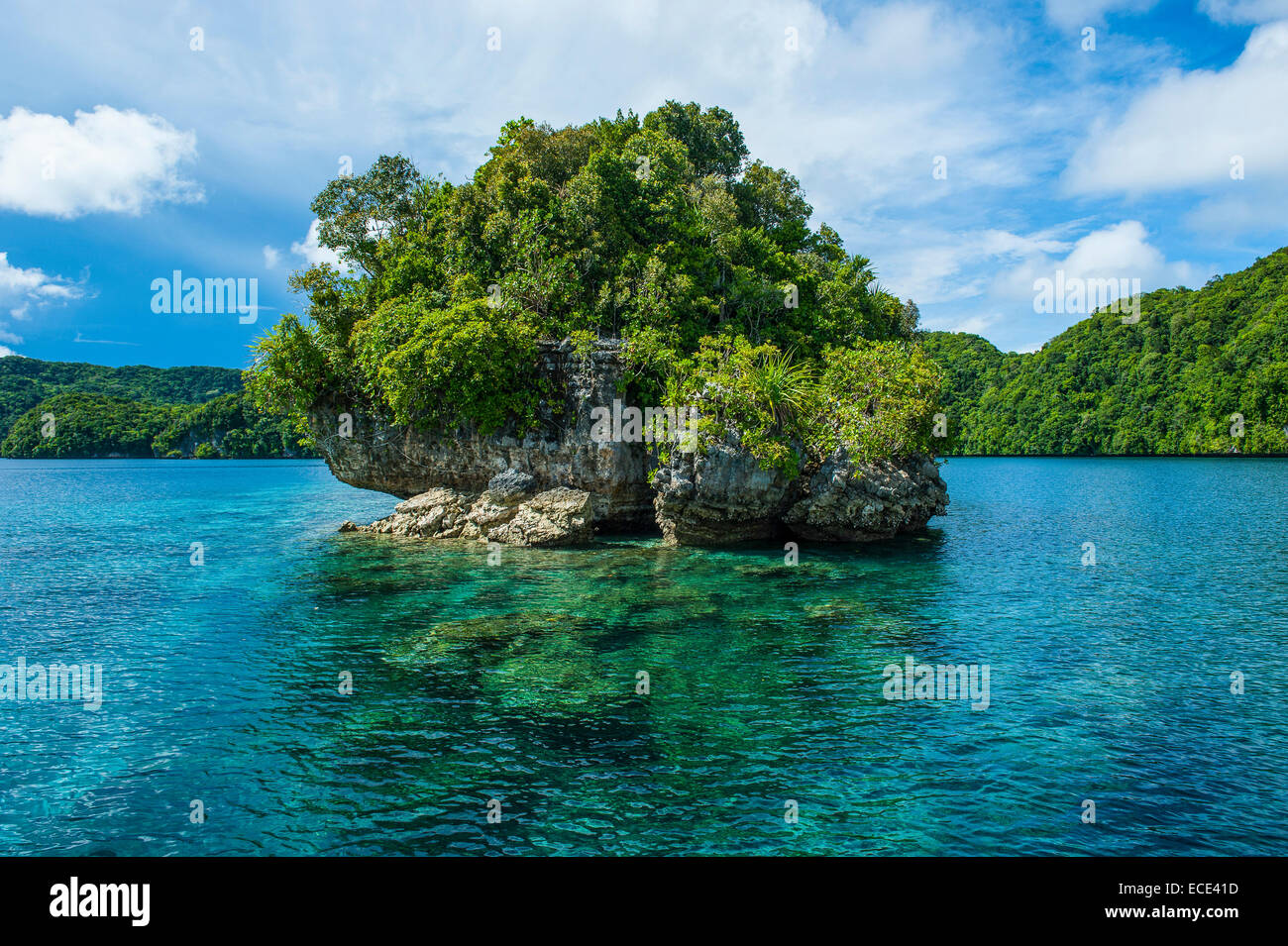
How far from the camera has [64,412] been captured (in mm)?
136375

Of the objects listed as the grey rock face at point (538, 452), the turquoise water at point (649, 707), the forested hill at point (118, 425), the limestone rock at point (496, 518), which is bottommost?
the turquoise water at point (649, 707)

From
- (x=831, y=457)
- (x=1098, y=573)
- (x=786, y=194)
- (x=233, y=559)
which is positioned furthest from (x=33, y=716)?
(x=786, y=194)

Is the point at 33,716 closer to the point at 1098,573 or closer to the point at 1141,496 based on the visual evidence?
the point at 1098,573

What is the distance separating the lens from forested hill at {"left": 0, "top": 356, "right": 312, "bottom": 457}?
13500 centimetres

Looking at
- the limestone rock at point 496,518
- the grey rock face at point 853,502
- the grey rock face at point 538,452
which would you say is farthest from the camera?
the grey rock face at point 538,452

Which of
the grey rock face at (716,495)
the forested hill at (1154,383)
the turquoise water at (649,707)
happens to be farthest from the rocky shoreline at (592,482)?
the forested hill at (1154,383)

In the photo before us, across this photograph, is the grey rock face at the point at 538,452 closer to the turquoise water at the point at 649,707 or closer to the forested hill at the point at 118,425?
the turquoise water at the point at 649,707

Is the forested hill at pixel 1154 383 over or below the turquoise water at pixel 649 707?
over

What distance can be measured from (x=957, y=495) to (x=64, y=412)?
162672 millimetres

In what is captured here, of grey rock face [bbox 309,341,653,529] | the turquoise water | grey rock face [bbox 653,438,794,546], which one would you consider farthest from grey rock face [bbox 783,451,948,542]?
grey rock face [bbox 309,341,653,529]

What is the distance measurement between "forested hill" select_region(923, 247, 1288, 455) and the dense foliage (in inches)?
2161

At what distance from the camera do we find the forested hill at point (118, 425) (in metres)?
135

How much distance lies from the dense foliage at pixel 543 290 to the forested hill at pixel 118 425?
111 m
